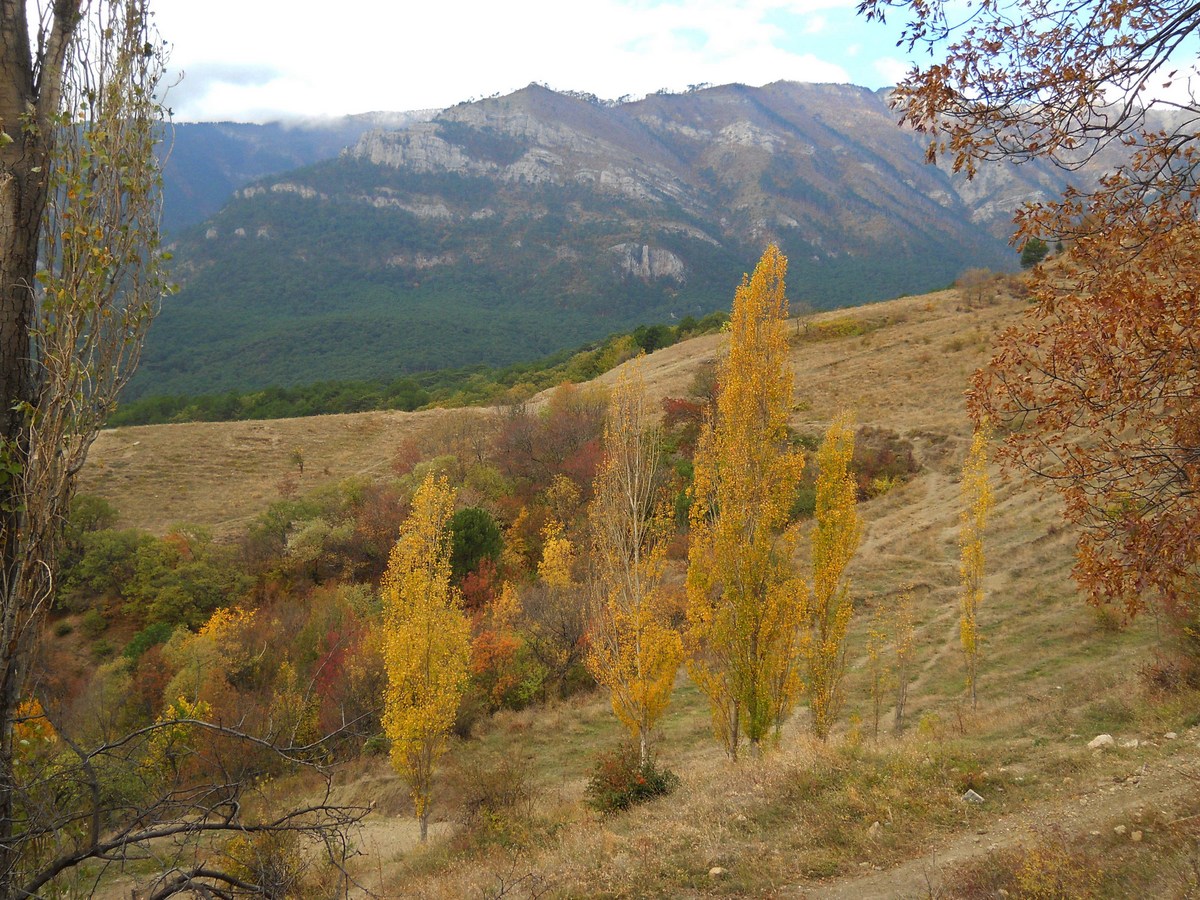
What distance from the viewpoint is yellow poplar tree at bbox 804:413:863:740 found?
12719mm

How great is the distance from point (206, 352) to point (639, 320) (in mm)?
73161

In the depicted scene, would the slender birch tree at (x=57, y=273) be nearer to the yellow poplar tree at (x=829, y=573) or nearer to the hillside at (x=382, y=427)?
the yellow poplar tree at (x=829, y=573)

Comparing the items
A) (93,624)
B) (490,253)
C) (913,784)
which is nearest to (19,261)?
(913,784)

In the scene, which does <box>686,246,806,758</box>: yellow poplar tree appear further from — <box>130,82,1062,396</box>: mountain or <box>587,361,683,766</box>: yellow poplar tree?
<box>130,82,1062,396</box>: mountain

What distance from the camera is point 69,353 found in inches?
140

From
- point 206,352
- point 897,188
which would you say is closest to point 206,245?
point 206,352

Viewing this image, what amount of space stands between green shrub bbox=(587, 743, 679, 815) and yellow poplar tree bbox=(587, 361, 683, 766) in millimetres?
343

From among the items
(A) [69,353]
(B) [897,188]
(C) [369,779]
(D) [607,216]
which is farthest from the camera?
(B) [897,188]

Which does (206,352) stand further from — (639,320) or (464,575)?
(464,575)

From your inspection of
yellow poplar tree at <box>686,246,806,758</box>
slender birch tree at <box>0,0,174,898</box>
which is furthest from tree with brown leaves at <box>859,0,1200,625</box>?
yellow poplar tree at <box>686,246,806,758</box>

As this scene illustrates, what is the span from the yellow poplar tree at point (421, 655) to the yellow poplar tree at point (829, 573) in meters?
6.99

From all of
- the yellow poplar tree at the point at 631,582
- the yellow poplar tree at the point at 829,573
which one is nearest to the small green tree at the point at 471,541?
the yellow poplar tree at the point at 631,582

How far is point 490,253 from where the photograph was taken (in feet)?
520

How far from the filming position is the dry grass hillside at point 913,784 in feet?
20.3
